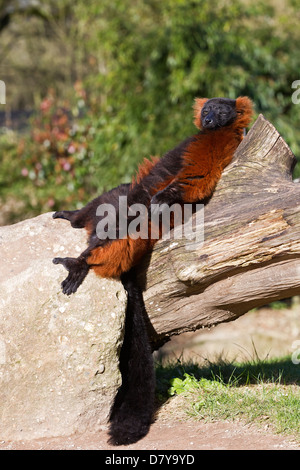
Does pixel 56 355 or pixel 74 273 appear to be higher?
pixel 74 273

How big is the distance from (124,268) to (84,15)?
8641mm

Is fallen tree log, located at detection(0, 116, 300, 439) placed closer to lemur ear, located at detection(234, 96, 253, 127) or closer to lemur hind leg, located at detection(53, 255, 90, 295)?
lemur hind leg, located at detection(53, 255, 90, 295)

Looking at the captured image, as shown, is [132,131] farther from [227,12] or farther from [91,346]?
[91,346]

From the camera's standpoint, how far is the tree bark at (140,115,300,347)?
354 centimetres

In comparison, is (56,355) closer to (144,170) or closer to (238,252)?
(238,252)

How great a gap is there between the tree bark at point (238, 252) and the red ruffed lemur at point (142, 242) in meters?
0.13

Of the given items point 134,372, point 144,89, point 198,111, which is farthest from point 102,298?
point 144,89

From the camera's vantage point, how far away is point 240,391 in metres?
4.26

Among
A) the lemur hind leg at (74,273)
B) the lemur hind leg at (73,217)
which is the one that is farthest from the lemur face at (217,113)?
the lemur hind leg at (74,273)

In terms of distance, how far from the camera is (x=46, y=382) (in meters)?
3.72
